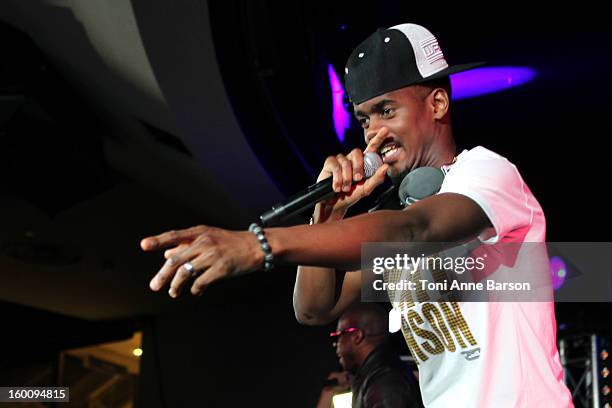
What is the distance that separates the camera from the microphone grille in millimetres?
1869

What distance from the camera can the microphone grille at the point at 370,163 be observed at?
1.87 m

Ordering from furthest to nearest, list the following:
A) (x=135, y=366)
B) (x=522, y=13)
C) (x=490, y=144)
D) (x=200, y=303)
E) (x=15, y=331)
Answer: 1. (x=135, y=366)
2. (x=15, y=331)
3. (x=200, y=303)
4. (x=490, y=144)
5. (x=522, y=13)

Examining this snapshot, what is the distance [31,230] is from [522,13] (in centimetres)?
526

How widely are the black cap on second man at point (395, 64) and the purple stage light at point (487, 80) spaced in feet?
12.9

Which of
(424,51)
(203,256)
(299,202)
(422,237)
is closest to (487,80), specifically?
(424,51)

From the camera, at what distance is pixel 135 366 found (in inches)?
532

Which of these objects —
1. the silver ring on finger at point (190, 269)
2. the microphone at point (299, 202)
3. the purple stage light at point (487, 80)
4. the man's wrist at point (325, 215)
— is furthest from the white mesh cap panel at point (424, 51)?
the purple stage light at point (487, 80)

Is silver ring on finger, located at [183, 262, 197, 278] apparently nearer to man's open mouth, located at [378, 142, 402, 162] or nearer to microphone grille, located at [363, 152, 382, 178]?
microphone grille, located at [363, 152, 382, 178]

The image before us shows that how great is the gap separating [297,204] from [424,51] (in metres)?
0.74

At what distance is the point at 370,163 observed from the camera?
6.18 feet

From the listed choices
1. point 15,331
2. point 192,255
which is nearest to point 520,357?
point 192,255

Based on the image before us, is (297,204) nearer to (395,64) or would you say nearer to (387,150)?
(387,150)

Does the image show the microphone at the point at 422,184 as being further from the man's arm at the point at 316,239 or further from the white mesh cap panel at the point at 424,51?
the white mesh cap panel at the point at 424,51

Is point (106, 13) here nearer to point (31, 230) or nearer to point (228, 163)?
point (228, 163)
